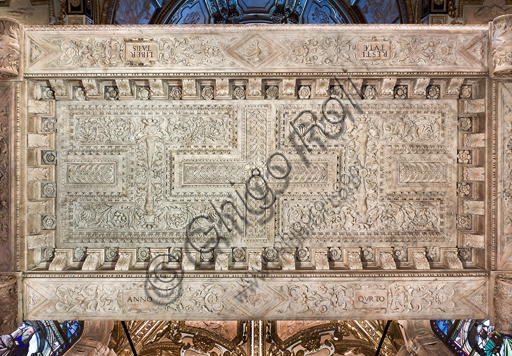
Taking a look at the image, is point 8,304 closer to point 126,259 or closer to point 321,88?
point 126,259

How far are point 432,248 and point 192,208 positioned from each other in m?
4.03

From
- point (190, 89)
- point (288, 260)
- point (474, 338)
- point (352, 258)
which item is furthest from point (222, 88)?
point (474, 338)

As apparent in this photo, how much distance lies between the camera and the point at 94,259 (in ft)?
14.0

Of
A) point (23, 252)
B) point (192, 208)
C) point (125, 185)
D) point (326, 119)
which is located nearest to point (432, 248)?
point (326, 119)

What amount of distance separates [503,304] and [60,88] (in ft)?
24.5

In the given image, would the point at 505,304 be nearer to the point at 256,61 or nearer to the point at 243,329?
the point at 243,329

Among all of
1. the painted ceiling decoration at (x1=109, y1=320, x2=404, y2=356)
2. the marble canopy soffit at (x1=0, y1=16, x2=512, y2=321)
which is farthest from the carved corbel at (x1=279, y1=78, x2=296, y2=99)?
the painted ceiling decoration at (x1=109, y1=320, x2=404, y2=356)

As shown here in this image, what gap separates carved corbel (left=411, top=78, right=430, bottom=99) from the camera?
4.14 metres

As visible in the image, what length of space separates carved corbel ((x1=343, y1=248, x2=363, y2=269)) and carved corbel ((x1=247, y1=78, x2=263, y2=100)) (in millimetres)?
2894

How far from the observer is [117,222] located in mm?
4457

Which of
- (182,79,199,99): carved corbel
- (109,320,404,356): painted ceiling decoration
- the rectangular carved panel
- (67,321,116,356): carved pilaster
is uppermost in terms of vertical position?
(182,79,199,99): carved corbel

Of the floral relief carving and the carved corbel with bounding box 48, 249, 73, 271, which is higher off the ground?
the floral relief carving

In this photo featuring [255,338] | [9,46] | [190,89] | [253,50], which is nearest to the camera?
[9,46]

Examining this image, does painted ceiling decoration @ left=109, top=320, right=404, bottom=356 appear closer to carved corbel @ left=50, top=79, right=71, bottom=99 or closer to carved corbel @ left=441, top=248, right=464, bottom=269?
carved corbel @ left=441, top=248, right=464, bottom=269
